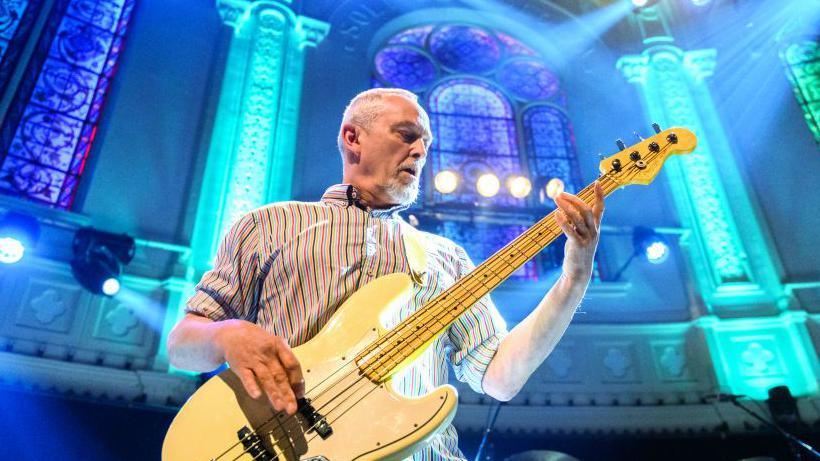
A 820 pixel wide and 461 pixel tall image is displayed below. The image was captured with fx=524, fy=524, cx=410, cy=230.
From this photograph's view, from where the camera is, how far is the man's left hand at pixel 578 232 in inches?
50.6

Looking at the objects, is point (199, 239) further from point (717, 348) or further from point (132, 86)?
point (717, 348)

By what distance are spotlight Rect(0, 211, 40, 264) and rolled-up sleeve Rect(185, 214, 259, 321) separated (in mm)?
3281

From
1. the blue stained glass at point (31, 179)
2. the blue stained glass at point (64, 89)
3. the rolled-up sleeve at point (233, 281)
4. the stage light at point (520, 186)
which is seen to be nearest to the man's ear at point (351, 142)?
the rolled-up sleeve at point (233, 281)

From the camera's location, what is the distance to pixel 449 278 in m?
1.62

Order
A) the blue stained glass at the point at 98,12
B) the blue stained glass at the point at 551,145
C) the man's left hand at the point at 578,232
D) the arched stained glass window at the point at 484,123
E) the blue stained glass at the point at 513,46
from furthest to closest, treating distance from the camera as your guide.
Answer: the blue stained glass at the point at 513,46
the blue stained glass at the point at 551,145
the arched stained glass window at the point at 484,123
the blue stained glass at the point at 98,12
the man's left hand at the point at 578,232

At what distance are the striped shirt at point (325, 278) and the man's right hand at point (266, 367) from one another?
263 millimetres

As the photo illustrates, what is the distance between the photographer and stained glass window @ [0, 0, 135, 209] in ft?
16.8

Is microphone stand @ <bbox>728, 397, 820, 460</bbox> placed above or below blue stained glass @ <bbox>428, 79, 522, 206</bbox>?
below

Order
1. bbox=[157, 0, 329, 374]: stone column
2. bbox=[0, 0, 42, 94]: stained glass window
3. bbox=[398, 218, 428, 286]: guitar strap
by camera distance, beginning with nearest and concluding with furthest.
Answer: bbox=[398, 218, 428, 286]: guitar strap
bbox=[0, 0, 42, 94]: stained glass window
bbox=[157, 0, 329, 374]: stone column

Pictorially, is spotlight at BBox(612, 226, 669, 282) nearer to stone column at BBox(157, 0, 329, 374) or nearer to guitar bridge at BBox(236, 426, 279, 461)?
stone column at BBox(157, 0, 329, 374)

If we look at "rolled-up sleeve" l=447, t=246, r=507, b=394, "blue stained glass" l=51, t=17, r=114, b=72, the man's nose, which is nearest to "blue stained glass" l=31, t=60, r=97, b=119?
"blue stained glass" l=51, t=17, r=114, b=72

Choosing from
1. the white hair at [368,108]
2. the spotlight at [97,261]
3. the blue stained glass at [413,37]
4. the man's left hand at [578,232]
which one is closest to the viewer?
the man's left hand at [578,232]

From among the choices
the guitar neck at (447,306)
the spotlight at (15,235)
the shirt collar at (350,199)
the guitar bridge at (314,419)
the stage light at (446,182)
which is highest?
A: the stage light at (446,182)

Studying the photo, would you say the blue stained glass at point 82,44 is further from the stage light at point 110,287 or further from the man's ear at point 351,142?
the man's ear at point 351,142
